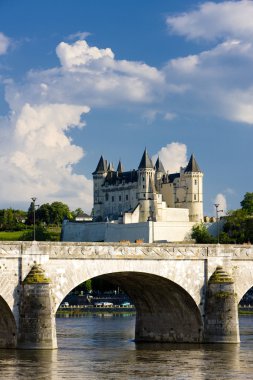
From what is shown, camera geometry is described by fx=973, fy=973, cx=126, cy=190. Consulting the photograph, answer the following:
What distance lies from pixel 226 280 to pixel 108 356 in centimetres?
978

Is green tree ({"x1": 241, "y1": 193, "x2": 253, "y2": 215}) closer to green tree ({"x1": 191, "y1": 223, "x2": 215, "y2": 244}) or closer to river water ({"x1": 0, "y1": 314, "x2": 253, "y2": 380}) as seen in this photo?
green tree ({"x1": 191, "y1": 223, "x2": 215, "y2": 244})

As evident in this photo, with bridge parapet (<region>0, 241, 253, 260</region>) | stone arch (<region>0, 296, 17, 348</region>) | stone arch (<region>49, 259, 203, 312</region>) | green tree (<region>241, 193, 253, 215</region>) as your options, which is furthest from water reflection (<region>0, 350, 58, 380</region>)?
green tree (<region>241, 193, 253, 215</region>)

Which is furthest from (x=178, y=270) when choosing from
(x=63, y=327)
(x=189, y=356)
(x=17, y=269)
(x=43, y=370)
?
(x=63, y=327)

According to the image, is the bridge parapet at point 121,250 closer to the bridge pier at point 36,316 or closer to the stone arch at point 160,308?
the stone arch at point 160,308

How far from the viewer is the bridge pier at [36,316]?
50.2 meters

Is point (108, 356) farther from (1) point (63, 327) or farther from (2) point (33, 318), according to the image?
(1) point (63, 327)

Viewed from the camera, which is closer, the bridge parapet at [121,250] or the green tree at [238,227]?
the bridge parapet at [121,250]

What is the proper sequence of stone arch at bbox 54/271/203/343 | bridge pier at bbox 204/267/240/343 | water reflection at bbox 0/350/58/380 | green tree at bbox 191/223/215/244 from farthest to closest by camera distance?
green tree at bbox 191/223/215/244, stone arch at bbox 54/271/203/343, bridge pier at bbox 204/267/240/343, water reflection at bbox 0/350/58/380

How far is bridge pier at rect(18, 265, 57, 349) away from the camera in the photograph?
50.2 meters

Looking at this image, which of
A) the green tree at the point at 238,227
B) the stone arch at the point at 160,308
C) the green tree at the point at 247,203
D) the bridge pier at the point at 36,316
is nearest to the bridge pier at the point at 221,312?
the stone arch at the point at 160,308

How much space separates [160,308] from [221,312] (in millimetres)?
4974

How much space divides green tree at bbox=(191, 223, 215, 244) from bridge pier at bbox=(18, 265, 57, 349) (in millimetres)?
116479

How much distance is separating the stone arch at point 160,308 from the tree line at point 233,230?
94.3m

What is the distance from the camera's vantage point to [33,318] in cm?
5016
